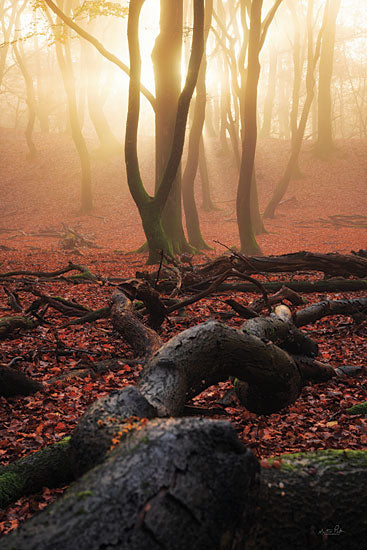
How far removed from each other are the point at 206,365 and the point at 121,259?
11660 mm

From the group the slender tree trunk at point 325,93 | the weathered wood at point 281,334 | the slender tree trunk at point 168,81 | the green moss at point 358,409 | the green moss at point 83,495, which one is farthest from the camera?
the slender tree trunk at point 325,93

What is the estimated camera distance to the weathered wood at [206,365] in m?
2.68

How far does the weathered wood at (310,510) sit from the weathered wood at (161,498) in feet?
0.39

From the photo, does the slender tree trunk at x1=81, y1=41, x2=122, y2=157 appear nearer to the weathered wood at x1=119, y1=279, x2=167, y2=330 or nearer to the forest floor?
the forest floor

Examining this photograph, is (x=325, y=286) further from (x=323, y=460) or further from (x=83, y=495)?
(x=83, y=495)

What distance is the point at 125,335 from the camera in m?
5.44

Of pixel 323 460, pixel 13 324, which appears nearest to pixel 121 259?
pixel 13 324

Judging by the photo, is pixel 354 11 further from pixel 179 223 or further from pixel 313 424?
pixel 313 424

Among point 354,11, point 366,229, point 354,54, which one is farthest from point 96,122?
point 354,54

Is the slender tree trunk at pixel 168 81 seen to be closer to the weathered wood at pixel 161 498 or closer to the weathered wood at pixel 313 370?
the weathered wood at pixel 313 370

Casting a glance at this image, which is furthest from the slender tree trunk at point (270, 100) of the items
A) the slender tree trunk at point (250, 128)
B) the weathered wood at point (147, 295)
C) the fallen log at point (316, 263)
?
the weathered wood at point (147, 295)

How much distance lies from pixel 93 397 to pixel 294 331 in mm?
2179

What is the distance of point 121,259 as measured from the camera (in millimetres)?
14430

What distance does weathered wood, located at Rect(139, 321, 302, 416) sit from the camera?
2678mm
